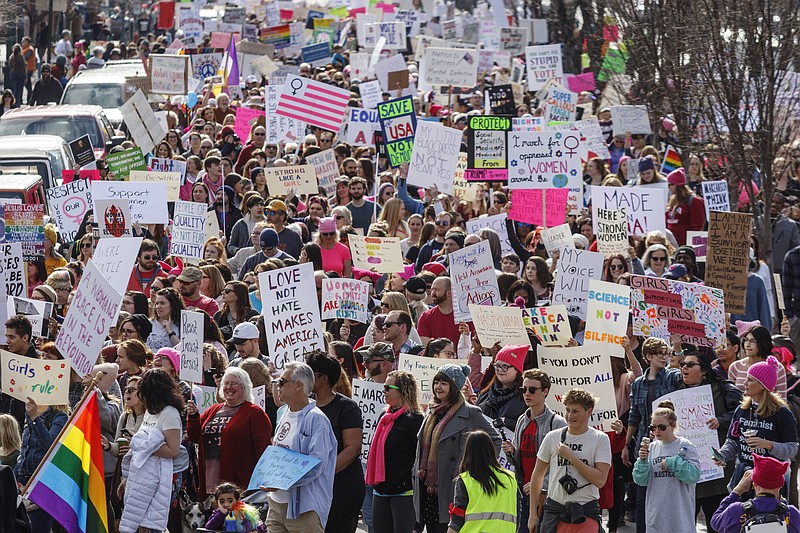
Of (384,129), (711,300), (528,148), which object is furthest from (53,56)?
(711,300)

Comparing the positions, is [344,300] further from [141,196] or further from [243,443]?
[141,196]

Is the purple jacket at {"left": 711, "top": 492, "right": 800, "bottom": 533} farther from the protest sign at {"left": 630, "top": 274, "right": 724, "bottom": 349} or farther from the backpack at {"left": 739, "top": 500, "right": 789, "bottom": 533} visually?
the protest sign at {"left": 630, "top": 274, "right": 724, "bottom": 349}

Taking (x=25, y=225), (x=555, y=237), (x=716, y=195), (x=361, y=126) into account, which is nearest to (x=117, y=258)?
(x=25, y=225)

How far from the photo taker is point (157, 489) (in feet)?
29.4

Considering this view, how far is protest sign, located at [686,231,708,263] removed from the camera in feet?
49.3

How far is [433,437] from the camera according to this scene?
8.98 m

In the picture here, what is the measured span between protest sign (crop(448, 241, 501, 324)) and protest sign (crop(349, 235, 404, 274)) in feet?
4.88

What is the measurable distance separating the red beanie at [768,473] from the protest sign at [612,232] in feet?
21.4

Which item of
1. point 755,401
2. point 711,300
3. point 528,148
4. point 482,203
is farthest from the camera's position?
point 482,203

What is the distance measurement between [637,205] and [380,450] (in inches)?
254

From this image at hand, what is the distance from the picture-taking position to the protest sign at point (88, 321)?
34.1 feet

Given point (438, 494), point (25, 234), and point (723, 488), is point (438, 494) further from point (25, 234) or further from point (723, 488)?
point (25, 234)

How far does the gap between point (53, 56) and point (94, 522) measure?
34262 millimetres

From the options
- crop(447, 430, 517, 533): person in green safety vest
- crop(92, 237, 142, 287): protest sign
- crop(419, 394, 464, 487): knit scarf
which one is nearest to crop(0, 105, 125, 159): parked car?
crop(92, 237, 142, 287): protest sign
